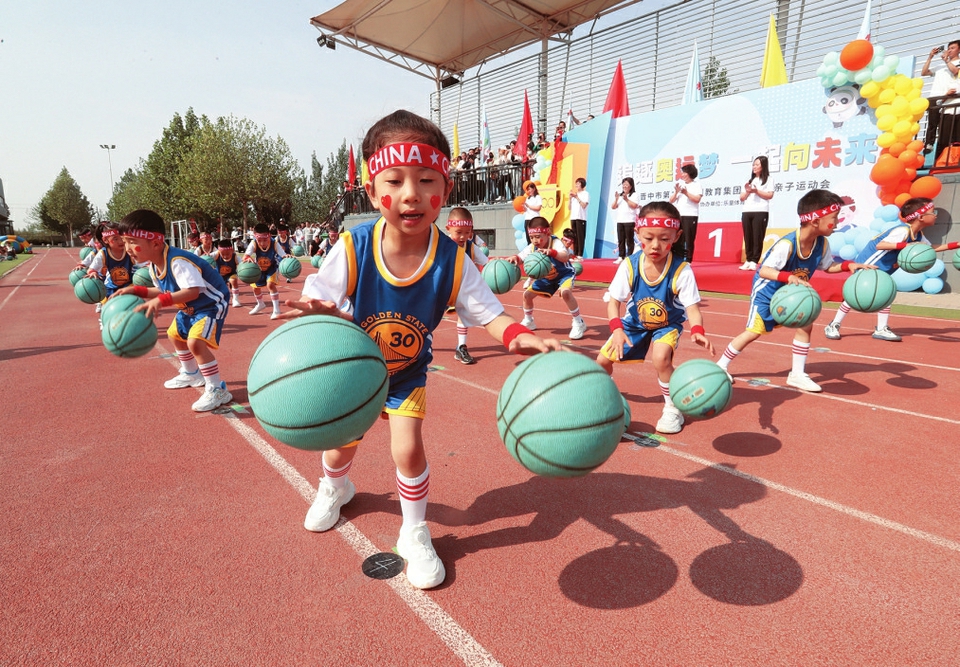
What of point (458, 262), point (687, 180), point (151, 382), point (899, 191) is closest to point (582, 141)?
point (687, 180)

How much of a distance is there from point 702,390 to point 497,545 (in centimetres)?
206

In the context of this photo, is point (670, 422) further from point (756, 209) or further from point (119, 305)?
point (756, 209)

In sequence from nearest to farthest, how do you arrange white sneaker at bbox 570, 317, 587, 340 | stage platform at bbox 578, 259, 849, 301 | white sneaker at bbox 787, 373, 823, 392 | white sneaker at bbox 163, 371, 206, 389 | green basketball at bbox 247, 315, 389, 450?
green basketball at bbox 247, 315, 389, 450, white sneaker at bbox 787, 373, 823, 392, white sneaker at bbox 163, 371, 206, 389, white sneaker at bbox 570, 317, 587, 340, stage platform at bbox 578, 259, 849, 301

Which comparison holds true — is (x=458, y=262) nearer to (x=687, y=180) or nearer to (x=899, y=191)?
(x=687, y=180)

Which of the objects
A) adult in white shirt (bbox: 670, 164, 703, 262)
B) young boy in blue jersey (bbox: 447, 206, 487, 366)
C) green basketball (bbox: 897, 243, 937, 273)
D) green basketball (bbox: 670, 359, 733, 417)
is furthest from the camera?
adult in white shirt (bbox: 670, 164, 703, 262)

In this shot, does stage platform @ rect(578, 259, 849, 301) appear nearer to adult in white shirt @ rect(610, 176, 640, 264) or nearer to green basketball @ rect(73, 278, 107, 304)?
adult in white shirt @ rect(610, 176, 640, 264)

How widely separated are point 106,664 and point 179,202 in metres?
54.7

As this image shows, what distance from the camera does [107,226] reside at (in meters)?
9.27

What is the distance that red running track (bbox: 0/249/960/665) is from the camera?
7.67ft

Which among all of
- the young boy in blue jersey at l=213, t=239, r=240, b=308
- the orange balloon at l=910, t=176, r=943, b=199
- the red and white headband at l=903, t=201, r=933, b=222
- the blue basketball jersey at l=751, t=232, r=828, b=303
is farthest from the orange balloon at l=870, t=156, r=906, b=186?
the young boy in blue jersey at l=213, t=239, r=240, b=308

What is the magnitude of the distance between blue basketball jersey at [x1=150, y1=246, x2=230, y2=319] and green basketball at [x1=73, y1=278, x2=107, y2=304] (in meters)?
5.03

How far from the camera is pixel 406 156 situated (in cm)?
250

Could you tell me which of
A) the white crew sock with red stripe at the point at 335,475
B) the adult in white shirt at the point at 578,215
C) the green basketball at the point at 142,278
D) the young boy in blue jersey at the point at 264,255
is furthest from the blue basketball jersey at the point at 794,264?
the adult in white shirt at the point at 578,215

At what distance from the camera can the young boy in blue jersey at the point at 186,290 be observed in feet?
16.7
